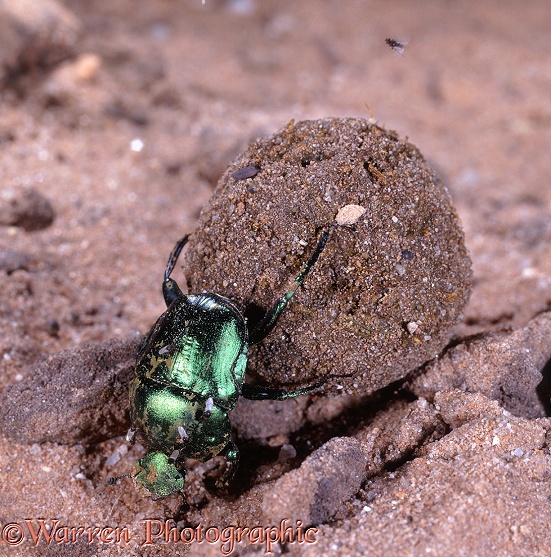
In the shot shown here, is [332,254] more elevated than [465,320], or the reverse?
[332,254]

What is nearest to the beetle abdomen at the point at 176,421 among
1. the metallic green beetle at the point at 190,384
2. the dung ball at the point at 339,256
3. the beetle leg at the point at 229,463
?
the metallic green beetle at the point at 190,384

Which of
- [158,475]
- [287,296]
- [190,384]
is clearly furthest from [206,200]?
[158,475]

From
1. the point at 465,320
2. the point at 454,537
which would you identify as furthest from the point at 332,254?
the point at 465,320

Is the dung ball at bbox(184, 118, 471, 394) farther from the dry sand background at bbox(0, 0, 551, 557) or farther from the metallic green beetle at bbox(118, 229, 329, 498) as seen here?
the dry sand background at bbox(0, 0, 551, 557)

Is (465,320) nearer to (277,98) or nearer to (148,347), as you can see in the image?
(148,347)

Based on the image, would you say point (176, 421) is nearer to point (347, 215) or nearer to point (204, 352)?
point (204, 352)

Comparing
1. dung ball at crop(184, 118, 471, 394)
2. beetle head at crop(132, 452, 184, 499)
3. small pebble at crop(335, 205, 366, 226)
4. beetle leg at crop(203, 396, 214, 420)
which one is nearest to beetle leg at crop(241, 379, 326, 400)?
dung ball at crop(184, 118, 471, 394)

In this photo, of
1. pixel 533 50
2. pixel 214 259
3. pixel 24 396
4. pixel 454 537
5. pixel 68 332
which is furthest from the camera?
pixel 533 50
